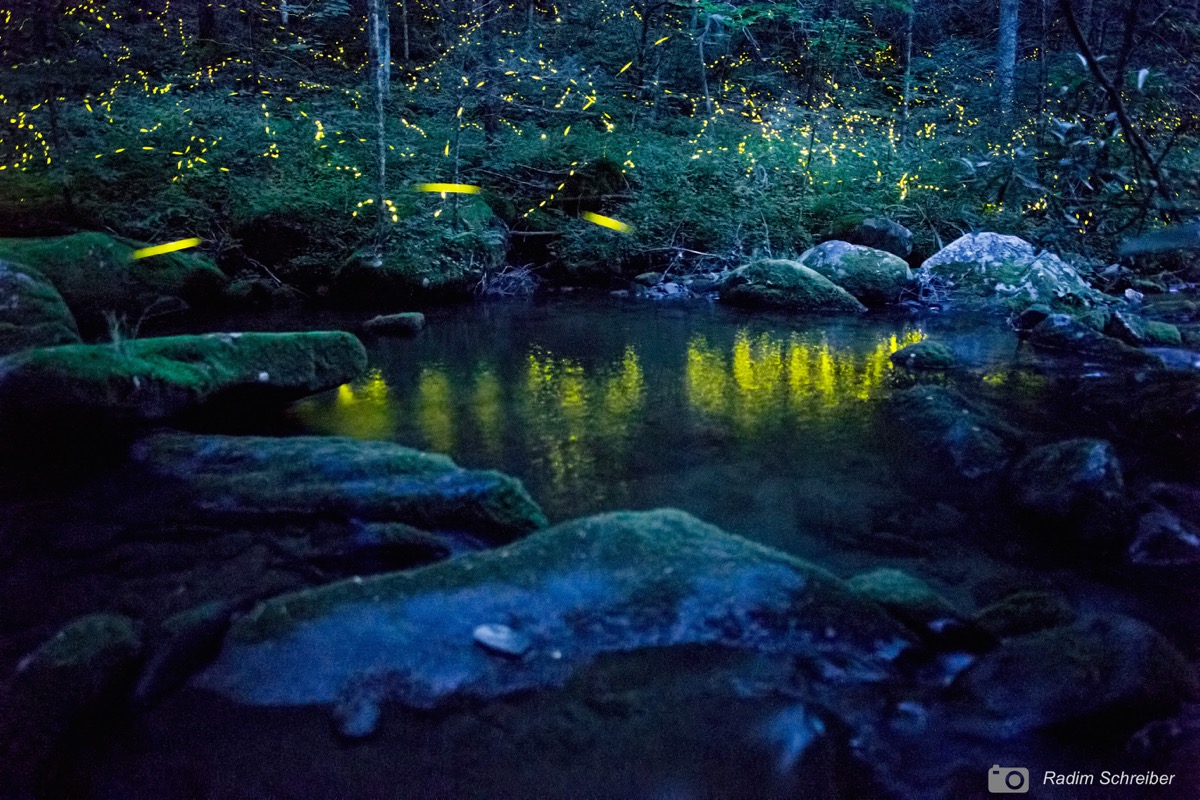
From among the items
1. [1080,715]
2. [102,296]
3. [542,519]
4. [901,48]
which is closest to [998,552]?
[1080,715]

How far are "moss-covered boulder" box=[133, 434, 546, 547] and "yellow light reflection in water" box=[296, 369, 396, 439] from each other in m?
1.06

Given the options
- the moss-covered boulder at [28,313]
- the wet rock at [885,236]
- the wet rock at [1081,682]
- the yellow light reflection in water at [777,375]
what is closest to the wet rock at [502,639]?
the wet rock at [1081,682]

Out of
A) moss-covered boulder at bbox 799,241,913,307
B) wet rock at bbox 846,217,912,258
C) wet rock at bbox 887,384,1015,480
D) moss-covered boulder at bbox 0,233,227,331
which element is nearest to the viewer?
wet rock at bbox 887,384,1015,480

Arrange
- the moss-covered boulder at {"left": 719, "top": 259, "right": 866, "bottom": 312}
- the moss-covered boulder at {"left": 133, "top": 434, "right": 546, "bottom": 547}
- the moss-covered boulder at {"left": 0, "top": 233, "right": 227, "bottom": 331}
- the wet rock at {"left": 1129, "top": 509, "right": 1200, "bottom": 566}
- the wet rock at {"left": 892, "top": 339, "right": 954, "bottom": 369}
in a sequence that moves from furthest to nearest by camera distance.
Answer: the moss-covered boulder at {"left": 719, "top": 259, "right": 866, "bottom": 312}, the moss-covered boulder at {"left": 0, "top": 233, "right": 227, "bottom": 331}, the wet rock at {"left": 892, "top": 339, "right": 954, "bottom": 369}, the moss-covered boulder at {"left": 133, "top": 434, "right": 546, "bottom": 547}, the wet rock at {"left": 1129, "top": 509, "right": 1200, "bottom": 566}

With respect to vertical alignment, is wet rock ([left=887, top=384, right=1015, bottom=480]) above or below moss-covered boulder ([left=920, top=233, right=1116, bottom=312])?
below

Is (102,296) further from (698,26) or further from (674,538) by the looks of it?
(698,26)

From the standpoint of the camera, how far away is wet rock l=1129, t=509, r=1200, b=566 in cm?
358

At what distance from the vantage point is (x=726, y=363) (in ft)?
25.6

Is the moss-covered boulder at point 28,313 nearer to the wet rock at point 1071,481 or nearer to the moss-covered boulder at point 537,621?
the moss-covered boulder at point 537,621

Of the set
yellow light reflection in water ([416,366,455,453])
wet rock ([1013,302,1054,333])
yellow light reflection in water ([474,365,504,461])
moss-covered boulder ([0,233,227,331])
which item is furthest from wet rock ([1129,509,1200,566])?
moss-covered boulder ([0,233,227,331])

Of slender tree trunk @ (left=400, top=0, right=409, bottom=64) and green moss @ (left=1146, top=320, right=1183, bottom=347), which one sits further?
slender tree trunk @ (left=400, top=0, right=409, bottom=64)

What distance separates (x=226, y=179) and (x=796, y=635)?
12.4 m

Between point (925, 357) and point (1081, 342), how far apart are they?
2.03 metres

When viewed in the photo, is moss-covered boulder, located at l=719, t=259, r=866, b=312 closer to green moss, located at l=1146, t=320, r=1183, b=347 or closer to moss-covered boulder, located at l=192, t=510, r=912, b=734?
green moss, located at l=1146, t=320, r=1183, b=347
